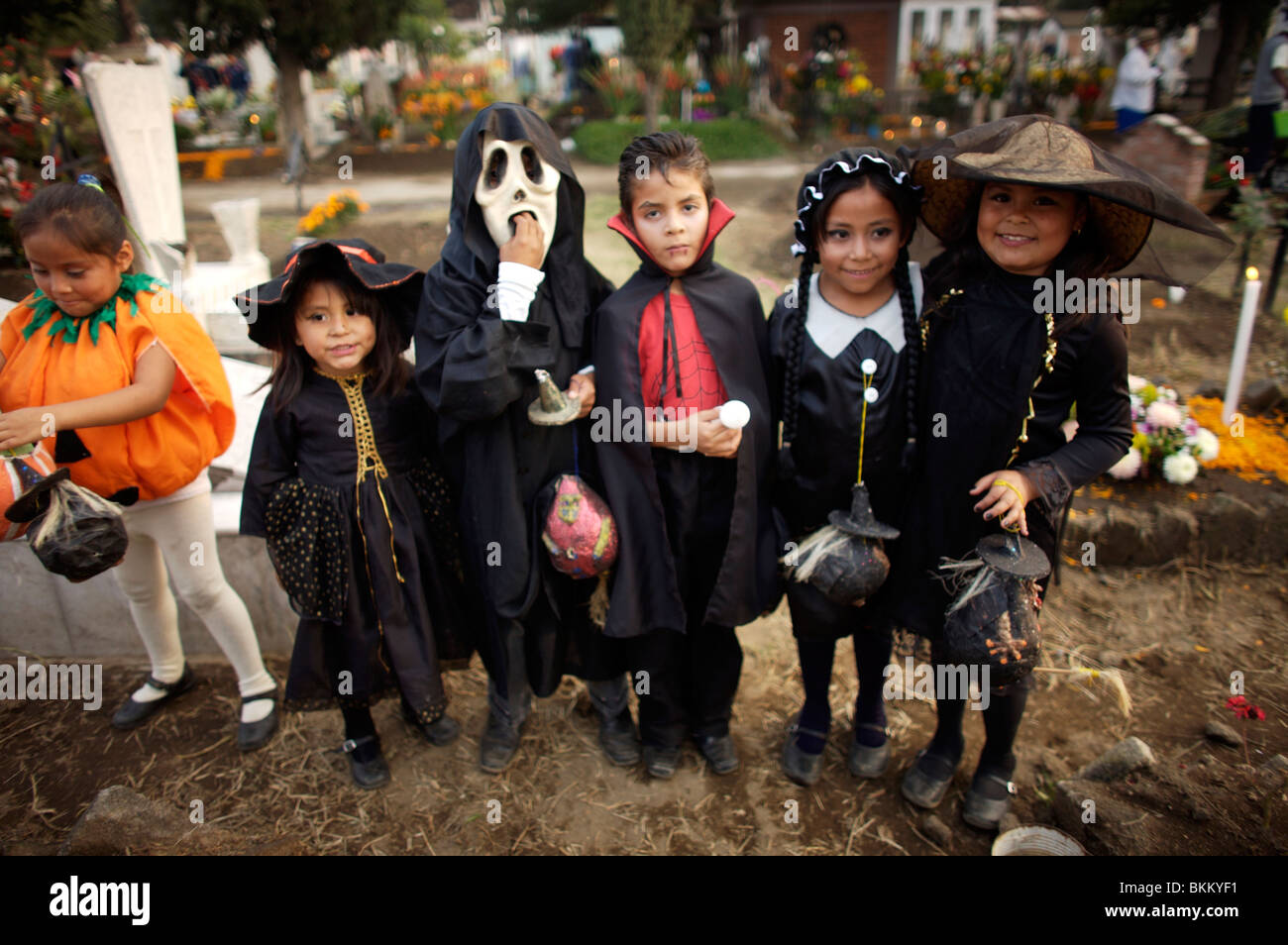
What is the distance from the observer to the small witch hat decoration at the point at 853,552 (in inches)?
80.7

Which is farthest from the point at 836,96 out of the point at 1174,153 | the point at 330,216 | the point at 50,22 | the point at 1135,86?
the point at 50,22

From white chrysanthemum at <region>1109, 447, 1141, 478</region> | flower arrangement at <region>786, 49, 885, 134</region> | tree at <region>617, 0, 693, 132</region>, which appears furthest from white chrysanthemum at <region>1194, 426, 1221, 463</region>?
flower arrangement at <region>786, 49, 885, 134</region>

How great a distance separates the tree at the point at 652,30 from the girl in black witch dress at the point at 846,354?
12.6 meters

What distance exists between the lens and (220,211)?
529 centimetres

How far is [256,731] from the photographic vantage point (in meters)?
2.80

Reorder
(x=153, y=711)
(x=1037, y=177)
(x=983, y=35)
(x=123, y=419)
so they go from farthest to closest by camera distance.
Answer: (x=983, y=35) < (x=153, y=711) < (x=123, y=419) < (x=1037, y=177)

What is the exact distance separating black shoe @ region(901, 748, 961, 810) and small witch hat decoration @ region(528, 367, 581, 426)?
1564 mm

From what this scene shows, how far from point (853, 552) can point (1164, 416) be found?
255 cm

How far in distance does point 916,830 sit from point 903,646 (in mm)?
557

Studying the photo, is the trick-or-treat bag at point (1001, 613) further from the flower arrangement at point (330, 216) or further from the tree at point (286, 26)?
the tree at point (286, 26)

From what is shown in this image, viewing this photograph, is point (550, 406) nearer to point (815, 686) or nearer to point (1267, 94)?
point (815, 686)

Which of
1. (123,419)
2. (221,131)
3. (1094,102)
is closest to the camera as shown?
(123,419)

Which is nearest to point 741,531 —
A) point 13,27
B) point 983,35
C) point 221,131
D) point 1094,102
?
point 13,27

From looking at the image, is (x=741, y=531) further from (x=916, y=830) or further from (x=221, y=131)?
(x=221, y=131)
